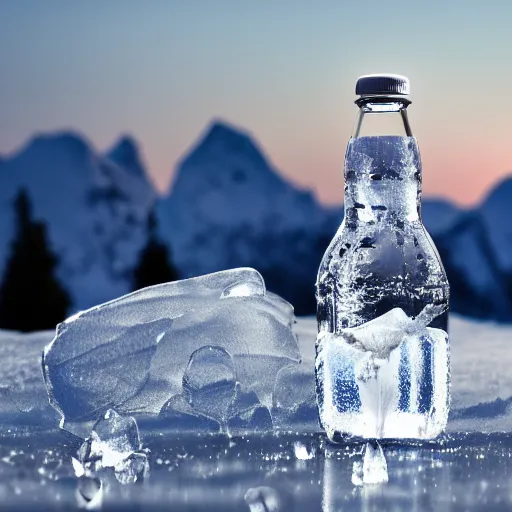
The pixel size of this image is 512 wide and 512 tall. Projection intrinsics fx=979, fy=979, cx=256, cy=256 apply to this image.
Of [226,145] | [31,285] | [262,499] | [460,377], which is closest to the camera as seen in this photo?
[262,499]

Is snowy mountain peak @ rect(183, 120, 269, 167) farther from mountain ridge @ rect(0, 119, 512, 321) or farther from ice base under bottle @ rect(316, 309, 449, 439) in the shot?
ice base under bottle @ rect(316, 309, 449, 439)

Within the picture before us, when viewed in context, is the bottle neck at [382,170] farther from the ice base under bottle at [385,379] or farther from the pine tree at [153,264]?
the pine tree at [153,264]

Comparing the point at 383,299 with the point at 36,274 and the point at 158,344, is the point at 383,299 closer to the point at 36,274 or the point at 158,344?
the point at 158,344

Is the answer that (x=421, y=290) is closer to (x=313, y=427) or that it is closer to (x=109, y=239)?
(x=313, y=427)

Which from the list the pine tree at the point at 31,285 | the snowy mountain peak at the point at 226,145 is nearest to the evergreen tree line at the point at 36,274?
the pine tree at the point at 31,285

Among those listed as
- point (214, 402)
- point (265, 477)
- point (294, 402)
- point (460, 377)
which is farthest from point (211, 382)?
point (460, 377)

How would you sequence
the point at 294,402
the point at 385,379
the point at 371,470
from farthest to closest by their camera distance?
the point at 294,402
the point at 385,379
the point at 371,470

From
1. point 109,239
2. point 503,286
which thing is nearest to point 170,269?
point 503,286
